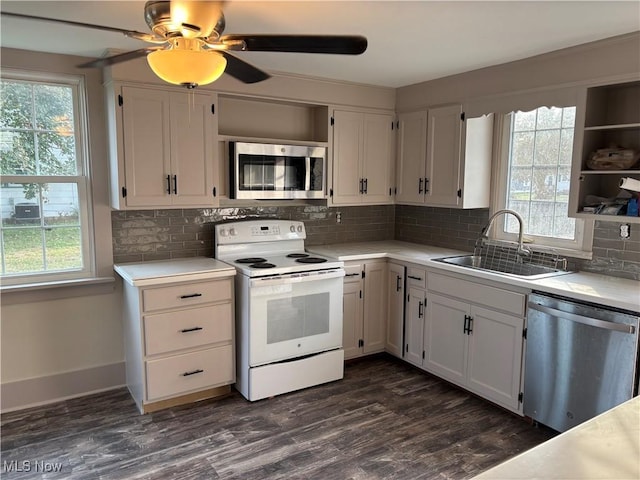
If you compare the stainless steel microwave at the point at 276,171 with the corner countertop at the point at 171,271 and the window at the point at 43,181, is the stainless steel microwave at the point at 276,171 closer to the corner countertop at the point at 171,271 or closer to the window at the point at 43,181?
the corner countertop at the point at 171,271

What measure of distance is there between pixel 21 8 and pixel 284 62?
5.20 feet

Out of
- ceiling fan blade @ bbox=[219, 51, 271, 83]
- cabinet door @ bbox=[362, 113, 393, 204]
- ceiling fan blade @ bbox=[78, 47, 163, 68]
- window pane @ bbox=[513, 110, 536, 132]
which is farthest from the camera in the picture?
cabinet door @ bbox=[362, 113, 393, 204]

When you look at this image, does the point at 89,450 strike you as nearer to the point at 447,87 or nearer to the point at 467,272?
the point at 467,272

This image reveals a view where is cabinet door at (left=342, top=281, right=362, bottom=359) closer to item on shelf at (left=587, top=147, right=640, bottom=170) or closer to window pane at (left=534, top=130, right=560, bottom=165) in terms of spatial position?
window pane at (left=534, top=130, right=560, bottom=165)

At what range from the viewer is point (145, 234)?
342 cm

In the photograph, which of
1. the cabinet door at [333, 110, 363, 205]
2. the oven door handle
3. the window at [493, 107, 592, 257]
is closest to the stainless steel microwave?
the cabinet door at [333, 110, 363, 205]

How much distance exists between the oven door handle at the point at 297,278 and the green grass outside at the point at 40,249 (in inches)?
51.5

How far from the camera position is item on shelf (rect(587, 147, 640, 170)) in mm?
2701

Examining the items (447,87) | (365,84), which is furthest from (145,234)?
(447,87)

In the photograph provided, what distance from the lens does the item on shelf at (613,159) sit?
2701 millimetres

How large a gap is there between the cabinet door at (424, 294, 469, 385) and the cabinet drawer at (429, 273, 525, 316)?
0.22 ft

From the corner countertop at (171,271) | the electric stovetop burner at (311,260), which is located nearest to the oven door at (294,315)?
the electric stovetop burner at (311,260)

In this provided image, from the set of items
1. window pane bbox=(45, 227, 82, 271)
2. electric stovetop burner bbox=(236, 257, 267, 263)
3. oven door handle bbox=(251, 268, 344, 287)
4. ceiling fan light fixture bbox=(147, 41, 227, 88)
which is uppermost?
ceiling fan light fixture bbox=(147, 41, 227, 88)

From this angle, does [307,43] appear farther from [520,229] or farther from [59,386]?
[59,386]
